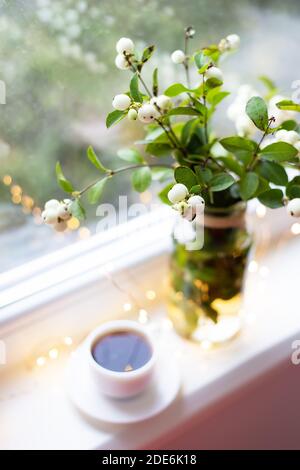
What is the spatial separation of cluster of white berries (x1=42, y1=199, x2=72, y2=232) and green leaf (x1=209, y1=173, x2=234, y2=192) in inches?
5.9

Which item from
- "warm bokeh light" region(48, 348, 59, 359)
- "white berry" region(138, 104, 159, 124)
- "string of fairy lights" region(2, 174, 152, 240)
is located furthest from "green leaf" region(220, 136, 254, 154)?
"warm bokeh light" region(48, 348, 59, 359)

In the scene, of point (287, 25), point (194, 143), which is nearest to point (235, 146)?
point (194, 143)

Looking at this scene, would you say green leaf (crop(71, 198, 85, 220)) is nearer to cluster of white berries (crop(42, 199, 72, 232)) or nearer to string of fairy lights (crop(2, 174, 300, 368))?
cluster of white berries (crop(42, 199, 72, 232))

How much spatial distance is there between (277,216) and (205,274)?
0.28 meters

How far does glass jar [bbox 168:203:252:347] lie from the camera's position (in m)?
0.69

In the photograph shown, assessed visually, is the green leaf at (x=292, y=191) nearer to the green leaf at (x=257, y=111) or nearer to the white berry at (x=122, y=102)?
the green leaf at (x=257, y=111)

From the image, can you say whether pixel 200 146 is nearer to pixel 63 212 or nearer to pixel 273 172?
pixel 273 172

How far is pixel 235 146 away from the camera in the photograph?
580 mm

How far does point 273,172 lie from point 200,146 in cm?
10

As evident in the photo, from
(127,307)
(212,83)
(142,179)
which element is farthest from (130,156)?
(127,307)

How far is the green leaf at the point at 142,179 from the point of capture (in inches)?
24.4

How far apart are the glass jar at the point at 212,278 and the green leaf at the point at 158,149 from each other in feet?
0.32

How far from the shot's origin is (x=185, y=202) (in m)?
0.48

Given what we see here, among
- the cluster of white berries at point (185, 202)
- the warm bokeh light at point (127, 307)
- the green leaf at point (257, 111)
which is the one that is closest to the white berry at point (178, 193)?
the cluster of white berries at point (185, 202)
